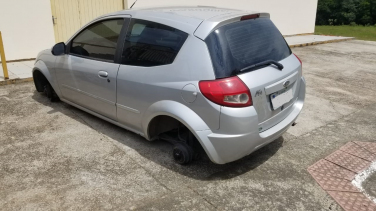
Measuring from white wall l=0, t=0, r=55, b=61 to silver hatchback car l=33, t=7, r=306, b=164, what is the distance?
4.37m

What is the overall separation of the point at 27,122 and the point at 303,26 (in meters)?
14.0

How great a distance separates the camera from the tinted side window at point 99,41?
4012mm

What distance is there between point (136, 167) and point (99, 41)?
1734mm

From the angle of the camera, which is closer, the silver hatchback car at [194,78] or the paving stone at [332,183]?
the silver hatchback car at [194,78]

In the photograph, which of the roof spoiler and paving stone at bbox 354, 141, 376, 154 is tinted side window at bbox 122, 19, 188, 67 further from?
paving stone at bbox 354, 141, 376, 154

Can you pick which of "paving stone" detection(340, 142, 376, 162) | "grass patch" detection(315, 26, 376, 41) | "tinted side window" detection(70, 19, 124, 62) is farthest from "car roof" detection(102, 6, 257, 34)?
"grass patch" detection(315, 26, 376, 41)

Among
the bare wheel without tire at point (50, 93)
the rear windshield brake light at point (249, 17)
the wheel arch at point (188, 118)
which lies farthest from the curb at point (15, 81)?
the rear windshield brake light at point (249, 17)

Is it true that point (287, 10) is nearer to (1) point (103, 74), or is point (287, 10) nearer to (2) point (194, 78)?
(1) point (103, 74)

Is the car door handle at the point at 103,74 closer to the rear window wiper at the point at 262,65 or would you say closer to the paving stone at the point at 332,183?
the rear window wiper at the point at 262,65

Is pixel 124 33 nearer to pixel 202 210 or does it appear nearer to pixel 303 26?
pixel 202 210

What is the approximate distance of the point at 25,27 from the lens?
311 inches

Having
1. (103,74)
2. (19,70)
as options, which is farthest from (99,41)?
(19,70)

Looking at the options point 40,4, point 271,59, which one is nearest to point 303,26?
point 40,4

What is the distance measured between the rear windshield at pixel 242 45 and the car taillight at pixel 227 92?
8 cm
